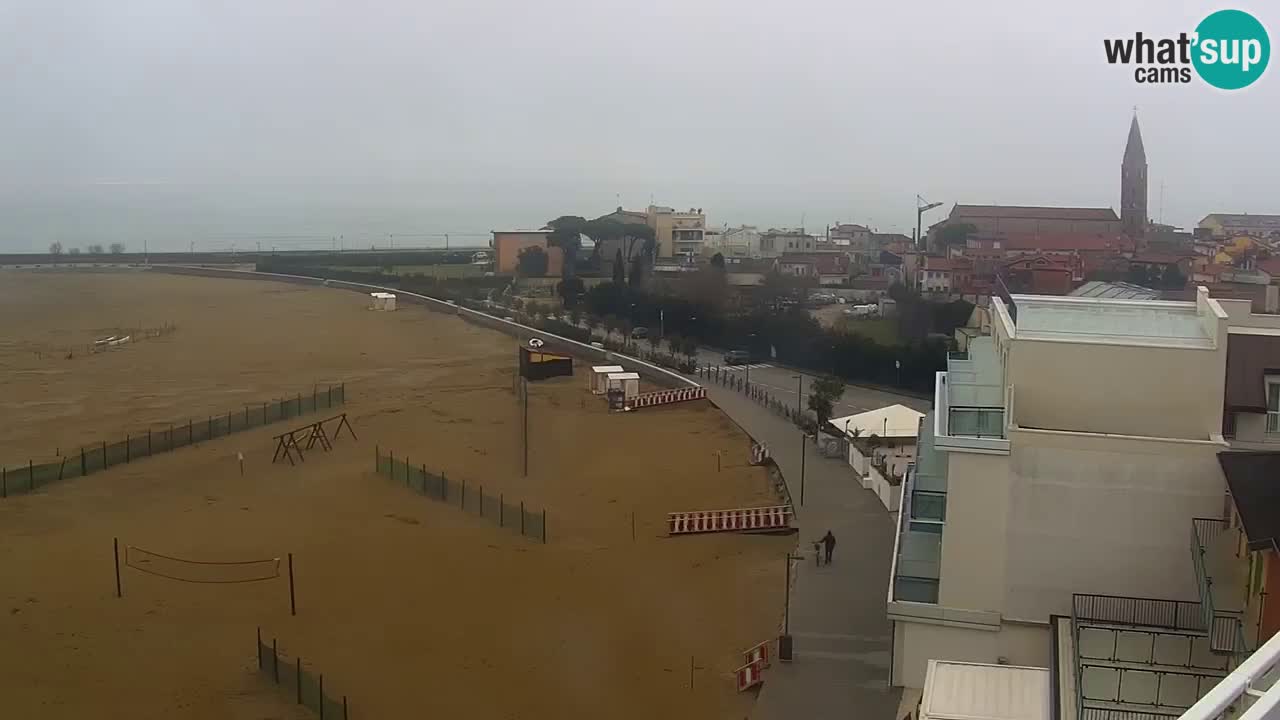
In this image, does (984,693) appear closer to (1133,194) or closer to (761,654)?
(761,654)

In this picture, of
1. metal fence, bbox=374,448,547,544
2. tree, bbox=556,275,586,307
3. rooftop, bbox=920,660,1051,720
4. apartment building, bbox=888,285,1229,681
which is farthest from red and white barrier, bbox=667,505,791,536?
tree, bbox=556,275,586,307

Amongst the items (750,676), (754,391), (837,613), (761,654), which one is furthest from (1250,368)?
(754,391)

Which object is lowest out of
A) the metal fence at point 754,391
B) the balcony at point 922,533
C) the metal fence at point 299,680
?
the metal fence at point 299,680

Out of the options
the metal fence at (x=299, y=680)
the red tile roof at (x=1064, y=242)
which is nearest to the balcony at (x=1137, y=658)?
the metal fence at (x=299, y=680)

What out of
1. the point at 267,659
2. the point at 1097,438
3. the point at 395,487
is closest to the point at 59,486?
the point at 395,487

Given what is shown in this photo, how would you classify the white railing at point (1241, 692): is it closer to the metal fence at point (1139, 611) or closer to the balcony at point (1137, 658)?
the balcony at point (1137, 658)

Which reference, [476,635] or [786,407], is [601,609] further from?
[786,407]
